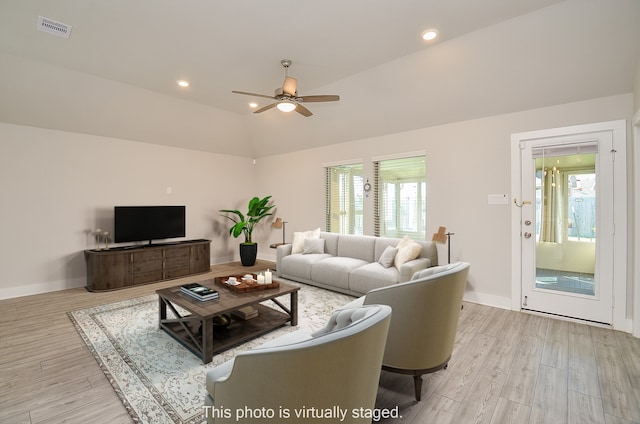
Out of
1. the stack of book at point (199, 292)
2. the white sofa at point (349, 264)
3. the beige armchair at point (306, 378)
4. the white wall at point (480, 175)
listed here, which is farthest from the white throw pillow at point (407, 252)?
the beige armchair at point (306, 378)

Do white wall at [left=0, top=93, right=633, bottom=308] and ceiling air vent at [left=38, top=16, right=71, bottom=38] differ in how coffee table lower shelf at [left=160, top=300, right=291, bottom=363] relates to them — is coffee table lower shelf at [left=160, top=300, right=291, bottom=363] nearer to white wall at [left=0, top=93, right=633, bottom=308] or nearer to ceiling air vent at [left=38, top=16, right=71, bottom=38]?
white wall at [left=0, top=93, right=633, bottom=308]

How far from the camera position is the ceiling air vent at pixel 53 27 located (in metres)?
2.99

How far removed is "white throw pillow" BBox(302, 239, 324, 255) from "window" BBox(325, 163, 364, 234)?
0.80 m

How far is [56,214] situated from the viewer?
15.8ft

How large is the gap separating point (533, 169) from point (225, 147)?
19.6 ft

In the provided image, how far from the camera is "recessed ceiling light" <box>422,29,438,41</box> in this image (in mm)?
3144

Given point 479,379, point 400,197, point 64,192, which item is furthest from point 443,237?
point 64,192

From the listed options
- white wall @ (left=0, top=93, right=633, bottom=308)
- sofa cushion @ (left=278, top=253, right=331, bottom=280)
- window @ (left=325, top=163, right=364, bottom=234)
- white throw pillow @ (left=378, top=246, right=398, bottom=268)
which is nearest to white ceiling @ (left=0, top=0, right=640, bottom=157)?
white wall @ (left=0, top=93, right=633, bottom=308)

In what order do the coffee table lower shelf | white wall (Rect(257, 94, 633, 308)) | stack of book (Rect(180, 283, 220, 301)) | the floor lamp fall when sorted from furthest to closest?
the floor lamp < white wall (Rect(257, 94, 633, 308)) < stack of book (Rect(180, 283, 220, 301)) < the coffee table lower shelf

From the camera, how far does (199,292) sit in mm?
2982

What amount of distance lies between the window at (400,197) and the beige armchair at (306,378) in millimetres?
4062

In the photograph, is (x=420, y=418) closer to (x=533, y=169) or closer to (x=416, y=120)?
(x=533, y=169)

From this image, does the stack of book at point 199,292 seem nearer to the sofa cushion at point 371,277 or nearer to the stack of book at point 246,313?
the stack of book at point 246,313

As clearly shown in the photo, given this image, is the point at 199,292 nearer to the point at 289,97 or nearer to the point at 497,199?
the point at 289,97
